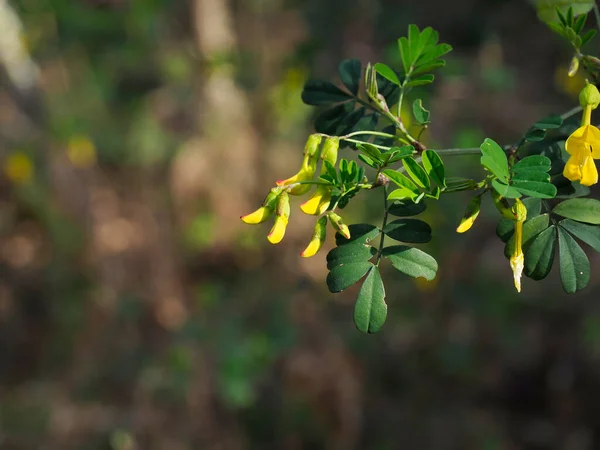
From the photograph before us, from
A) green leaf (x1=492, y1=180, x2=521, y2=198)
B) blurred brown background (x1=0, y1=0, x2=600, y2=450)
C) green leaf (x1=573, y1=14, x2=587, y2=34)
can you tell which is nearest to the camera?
green leaf (x1=492, y1=180, x2=521, y2=198)

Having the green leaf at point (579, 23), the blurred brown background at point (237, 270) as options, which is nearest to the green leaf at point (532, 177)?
the green leaf at point (579, 23)

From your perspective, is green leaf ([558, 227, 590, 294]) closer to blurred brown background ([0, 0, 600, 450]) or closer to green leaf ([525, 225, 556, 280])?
green leaf ([525, 225, 556, 280])

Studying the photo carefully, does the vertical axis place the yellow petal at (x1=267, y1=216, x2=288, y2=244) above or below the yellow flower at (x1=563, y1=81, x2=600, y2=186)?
below

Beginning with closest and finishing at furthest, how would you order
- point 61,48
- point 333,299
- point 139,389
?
1. point 139,389
2. point 333,299
3. point 61,48

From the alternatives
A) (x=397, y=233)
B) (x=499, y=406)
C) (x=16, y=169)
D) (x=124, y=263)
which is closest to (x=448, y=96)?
(x=499, y=406)

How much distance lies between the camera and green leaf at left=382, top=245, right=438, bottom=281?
0.74m

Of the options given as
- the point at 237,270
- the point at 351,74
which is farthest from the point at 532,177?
the point at 237,270

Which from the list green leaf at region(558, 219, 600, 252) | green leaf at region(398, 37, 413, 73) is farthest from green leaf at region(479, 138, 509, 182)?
green leaf at region(398, 37, 413, 73)

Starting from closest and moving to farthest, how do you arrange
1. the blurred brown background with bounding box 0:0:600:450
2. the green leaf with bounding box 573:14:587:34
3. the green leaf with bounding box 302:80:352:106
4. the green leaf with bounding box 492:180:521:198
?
the green leaf with bounding box 492:180:521:198
the green leaf with bounding box 573:14:587:34
the green leaf with bounding box 302:80:352:106
the blurred brown background with bounding box 0:0:600:450

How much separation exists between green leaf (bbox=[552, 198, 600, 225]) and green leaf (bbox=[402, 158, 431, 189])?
17 cm

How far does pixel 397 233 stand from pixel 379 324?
137 mm

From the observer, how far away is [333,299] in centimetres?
307

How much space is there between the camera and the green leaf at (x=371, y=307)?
72 cm

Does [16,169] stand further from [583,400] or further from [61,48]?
[583,400]
